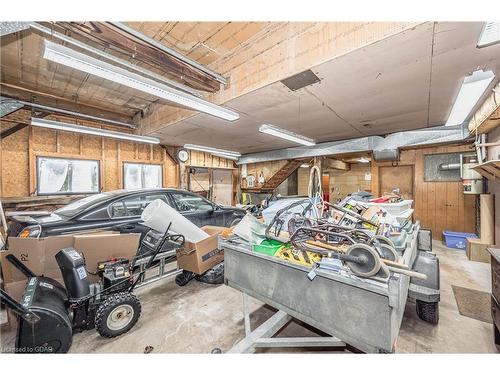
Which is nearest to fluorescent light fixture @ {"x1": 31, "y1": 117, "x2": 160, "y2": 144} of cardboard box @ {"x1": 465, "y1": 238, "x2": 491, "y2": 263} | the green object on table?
the green object on table

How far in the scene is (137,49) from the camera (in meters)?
2.59

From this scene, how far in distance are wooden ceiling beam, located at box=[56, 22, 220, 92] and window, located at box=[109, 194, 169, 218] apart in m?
1.95

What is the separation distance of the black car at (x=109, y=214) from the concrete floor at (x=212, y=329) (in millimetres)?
955

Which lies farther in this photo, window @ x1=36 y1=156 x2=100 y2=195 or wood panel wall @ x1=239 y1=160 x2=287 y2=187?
wood panel wall @ x1=239 y1=160 x2=287 y2=187

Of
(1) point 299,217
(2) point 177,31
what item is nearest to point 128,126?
(2) point 177,31

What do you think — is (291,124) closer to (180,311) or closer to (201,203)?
(201,203)

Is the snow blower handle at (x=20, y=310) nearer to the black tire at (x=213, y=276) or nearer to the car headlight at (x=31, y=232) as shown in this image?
the car headlight at (x=31, y=232)

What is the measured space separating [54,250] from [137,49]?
2.44 meters

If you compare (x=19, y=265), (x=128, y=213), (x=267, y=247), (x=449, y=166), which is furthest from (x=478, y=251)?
(x=19, y=265)

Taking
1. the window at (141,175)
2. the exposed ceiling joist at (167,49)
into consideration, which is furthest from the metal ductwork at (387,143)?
the window at (141,175)

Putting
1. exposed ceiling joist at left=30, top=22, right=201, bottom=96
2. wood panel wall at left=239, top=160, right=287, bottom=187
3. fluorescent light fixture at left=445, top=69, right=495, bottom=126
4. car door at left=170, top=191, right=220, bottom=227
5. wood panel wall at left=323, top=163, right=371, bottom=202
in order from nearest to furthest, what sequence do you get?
exposed ceiling joist at left=30, top=22, right=201, bottom=96
fluorescent light fixture at left=445, top=69, right=495, bottom=126
car door at left=170, top=191, right=220, bottom=227
wood panel wall at left=239, top=160, right=287, bottom=187
wood panel wall at left=323, top=163, right=371, bottom=202

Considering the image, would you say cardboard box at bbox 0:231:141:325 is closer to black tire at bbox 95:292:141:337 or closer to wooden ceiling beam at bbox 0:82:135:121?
→ black tire at bbox 95:292:141:337

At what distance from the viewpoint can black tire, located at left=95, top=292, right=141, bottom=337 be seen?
188cm
